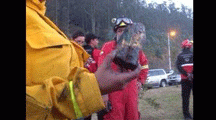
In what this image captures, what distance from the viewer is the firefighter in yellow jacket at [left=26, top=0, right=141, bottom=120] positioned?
44.7 inches

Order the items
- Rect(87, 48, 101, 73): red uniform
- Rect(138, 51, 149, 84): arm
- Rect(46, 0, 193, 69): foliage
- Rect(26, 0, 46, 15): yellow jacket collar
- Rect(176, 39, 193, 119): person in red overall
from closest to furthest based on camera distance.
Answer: Rect(26, 0, 46, 15): yellow jacket collar
Rect(138, 51, 149, 84): arm
Rect(87, 48, 101, 73): red uniform
Rect(176, 39, 193, 119): person in red overall
Rect(46, 0, 193, 69): foliage

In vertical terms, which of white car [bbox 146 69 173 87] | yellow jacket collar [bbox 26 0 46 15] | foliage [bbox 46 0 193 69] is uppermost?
foliage [bbox 46 0 193 69]

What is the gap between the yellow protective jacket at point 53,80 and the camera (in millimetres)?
1135

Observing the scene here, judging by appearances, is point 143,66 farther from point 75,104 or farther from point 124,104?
point 75,104

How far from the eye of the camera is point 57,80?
1186 mm

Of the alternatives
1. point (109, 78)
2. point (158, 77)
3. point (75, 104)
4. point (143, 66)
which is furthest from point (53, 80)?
point (158, 77)

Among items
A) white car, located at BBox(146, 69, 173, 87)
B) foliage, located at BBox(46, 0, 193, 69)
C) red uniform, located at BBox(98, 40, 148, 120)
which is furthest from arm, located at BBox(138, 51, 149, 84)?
foliage, located at BBox(46, 0, 193, 69)

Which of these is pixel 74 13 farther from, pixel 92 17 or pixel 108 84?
pixel 108 84

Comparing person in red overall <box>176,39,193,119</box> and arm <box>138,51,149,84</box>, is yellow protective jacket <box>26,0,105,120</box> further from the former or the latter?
person in red overall <box>176,39,193,119</box>

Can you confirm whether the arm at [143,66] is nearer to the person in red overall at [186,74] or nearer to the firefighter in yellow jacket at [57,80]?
the firefighter in yellow jacket at [57,80]
